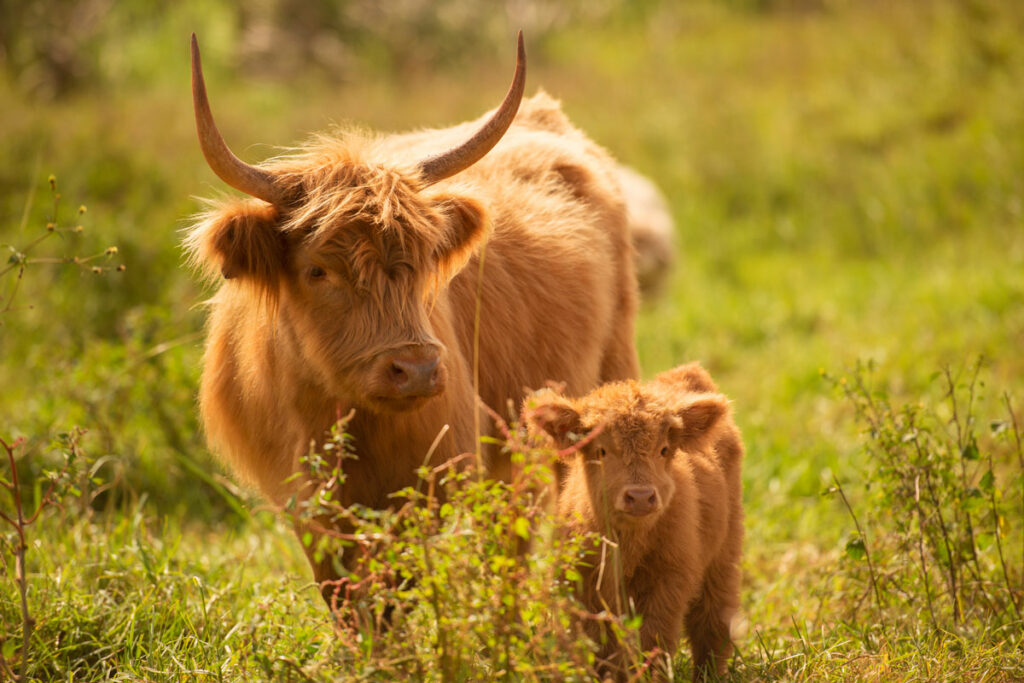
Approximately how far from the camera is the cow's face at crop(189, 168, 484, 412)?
3.57m

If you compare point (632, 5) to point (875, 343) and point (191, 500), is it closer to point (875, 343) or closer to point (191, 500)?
point (875, 343)

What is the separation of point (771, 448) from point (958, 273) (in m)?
3.75

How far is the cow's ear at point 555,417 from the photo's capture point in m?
3.56

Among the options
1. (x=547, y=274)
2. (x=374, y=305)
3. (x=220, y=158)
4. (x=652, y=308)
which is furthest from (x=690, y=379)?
(x=652, y=308)

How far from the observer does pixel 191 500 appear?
6.00 m

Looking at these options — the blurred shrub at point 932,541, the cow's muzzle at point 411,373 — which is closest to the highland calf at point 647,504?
the cow's muzzle at point 411,373

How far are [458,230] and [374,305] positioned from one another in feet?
1.85

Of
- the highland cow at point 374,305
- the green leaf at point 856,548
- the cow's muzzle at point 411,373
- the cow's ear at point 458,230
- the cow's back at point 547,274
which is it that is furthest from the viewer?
the cow's back at point 547,274

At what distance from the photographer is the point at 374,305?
144 inches

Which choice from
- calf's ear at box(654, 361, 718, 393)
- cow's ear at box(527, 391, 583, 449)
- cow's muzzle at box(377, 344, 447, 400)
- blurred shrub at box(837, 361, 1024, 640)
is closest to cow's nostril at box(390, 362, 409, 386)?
cow's muzzle at box(377, 344, 447, 400)

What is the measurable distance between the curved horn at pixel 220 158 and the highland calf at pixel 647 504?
1199mm

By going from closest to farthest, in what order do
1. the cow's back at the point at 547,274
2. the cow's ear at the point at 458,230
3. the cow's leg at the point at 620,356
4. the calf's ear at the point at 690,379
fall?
the cow's ear at the point at 458,230
the calf's ear at the point at 690,379
the cow's back at the point at 547,274
the cow's leg at the point at 620,356

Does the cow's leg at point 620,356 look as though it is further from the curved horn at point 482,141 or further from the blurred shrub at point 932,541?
the curved horn at point 482,141

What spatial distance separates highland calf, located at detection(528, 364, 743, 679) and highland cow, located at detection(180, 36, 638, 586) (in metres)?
0.45
